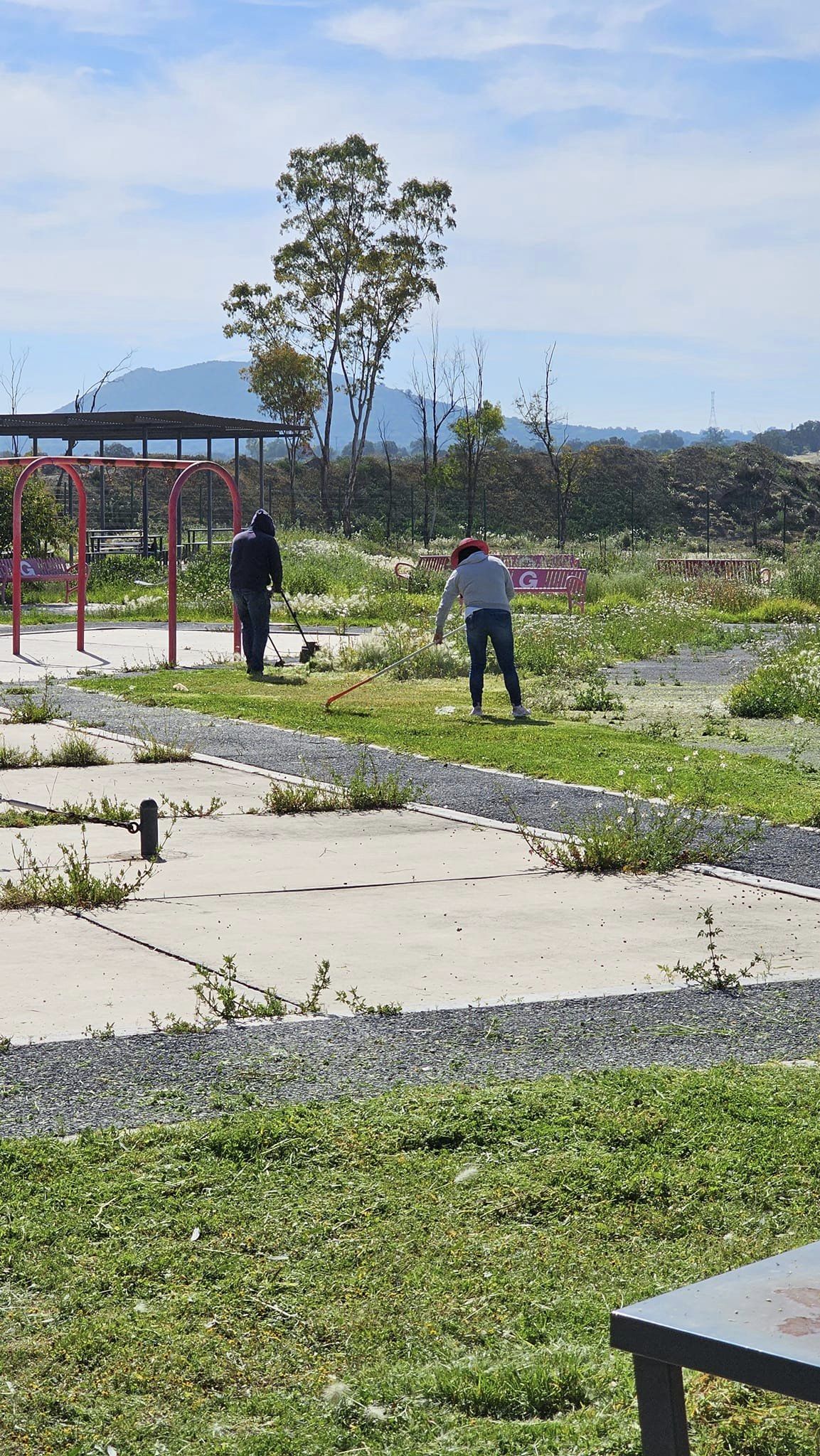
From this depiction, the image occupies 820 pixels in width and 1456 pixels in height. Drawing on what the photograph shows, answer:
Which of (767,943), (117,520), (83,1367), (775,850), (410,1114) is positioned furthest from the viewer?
(117,520)

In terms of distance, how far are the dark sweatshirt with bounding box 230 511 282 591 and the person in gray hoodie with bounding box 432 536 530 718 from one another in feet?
13.1

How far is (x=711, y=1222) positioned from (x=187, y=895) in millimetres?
3765

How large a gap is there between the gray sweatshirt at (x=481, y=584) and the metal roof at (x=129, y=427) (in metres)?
23.9

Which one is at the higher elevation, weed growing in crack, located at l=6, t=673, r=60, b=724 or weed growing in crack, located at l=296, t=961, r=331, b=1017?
weed growing in crack, located at l=6, t=673, r=60, b=724

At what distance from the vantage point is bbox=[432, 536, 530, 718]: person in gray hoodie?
518 inches

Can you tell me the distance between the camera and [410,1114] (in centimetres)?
425

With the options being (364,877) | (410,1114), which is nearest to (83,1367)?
(410,1114)

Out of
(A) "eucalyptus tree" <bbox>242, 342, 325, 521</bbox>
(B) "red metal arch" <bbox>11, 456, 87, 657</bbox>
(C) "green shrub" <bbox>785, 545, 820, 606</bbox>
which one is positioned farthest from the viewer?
(A) "eucalyptus tree" <bbox>242, 342, 325, 521</bbox>

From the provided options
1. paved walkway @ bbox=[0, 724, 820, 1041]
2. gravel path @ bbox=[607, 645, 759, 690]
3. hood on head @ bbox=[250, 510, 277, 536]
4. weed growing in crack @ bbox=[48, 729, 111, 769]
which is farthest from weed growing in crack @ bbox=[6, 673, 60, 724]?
gravel path @ bbox=[607, 645, 759, 690]

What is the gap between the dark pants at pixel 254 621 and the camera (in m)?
17.1

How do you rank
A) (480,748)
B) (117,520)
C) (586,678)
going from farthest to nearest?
1. (117,520)
2. (586,678)
3. (480,748)

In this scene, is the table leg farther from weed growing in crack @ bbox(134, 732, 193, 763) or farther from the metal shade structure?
the metal shade structure

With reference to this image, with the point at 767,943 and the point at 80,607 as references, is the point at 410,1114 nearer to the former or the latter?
the point at 767,943

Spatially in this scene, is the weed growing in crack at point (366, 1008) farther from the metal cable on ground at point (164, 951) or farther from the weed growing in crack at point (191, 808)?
the weed growing in crack at point (191, 808)
